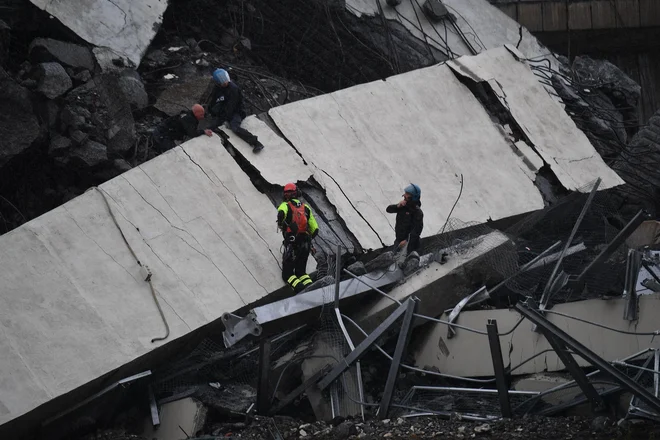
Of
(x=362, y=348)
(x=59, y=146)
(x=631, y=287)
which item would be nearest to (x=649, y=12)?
(x=631, y=287)

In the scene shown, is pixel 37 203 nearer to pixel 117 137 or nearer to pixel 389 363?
pixel 117 137

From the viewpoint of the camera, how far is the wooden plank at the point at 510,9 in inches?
699

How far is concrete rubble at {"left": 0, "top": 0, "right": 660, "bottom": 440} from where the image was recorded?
930 centimetres

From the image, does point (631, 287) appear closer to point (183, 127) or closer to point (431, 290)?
point (431, 290)

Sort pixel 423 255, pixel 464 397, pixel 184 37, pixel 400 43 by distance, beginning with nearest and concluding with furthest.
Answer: pixel 464 397, pixel 423 255, pixel 184 37, pixel 400 43

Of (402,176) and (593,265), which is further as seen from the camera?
(402,176)

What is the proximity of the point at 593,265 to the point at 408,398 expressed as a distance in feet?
7.20

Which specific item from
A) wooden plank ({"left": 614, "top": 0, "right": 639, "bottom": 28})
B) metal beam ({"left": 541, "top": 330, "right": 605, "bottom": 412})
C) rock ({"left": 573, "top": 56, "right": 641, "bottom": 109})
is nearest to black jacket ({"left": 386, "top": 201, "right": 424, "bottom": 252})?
metal beam ({"left": 541, "top": 330, "right": 605, "bottom": 412})

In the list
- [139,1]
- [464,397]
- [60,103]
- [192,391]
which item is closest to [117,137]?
[60,103]

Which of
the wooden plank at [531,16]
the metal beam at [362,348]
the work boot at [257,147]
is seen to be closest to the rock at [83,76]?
the work boot at [257,147]

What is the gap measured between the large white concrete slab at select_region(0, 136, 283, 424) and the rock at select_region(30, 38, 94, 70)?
1783 mm

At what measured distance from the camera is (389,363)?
10289 mm

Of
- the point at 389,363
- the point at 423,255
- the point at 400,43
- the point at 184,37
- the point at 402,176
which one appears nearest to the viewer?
the point at 389,363

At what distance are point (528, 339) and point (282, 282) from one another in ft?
8.68
